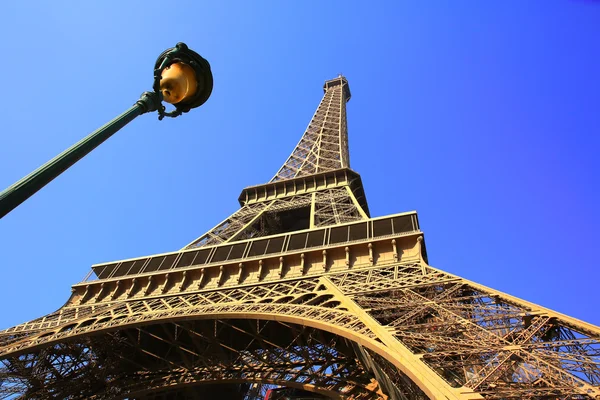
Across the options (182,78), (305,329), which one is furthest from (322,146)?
(182,78)

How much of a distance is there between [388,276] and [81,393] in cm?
1366

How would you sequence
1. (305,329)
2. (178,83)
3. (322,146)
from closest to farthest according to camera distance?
(178,83) < (305,329) < (322,146)

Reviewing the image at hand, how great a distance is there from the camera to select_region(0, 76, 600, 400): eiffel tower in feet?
32.1

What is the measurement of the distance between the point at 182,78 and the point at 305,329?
13.1 meters

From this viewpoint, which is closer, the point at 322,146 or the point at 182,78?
the point at 182,78

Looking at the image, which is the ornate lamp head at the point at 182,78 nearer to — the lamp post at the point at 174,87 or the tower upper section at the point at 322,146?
the lamp post at the point at 174,87

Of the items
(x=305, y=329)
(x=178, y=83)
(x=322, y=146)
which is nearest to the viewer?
(x=178, y=83)

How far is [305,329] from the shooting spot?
1772 centimetres

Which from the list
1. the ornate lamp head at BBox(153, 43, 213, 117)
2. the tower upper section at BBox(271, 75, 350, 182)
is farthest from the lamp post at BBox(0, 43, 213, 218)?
the tower upper section at BBox(271, 75, 350, 182)

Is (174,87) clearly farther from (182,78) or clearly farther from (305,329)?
(305,329)

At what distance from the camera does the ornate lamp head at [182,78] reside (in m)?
6.31

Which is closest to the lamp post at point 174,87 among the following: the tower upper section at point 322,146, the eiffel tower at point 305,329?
the eiffel tower at point 305,329

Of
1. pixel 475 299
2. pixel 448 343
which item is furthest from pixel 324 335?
pixel 448 343

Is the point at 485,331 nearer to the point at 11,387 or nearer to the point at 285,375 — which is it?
the point at 285,375
